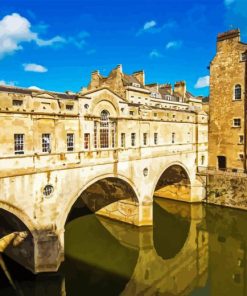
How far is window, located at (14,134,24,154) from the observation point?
14.7 m

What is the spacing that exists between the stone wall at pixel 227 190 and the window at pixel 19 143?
21848 mm

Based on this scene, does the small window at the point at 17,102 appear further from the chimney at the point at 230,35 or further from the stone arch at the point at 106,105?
the chimney at the point at 230,35

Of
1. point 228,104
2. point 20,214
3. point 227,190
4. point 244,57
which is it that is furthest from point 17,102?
point 244,57

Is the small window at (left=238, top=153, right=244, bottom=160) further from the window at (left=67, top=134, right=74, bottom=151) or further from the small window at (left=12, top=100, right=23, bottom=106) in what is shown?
the small window at (left=12, top=100, right=23, bottom=106)

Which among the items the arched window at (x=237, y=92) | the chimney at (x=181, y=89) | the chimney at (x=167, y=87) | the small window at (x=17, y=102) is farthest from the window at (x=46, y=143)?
the chimney at (x=181, y=89)

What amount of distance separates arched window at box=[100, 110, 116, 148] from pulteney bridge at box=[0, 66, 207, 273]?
0.24ft

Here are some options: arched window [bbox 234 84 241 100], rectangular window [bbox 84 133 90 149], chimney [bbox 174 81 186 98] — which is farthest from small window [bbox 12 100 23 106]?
chimney [bbox 174 81 186 98]

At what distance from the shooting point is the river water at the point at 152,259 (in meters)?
16.4

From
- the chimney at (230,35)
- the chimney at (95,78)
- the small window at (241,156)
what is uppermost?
the chimney at (230,35)

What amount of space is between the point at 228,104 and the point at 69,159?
2201cm

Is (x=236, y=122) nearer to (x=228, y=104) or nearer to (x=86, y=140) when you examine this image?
(x=228, y=104)

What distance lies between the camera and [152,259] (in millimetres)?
20594

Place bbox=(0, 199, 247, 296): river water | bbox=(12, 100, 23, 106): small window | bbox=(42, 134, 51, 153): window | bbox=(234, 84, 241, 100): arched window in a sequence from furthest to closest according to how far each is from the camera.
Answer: bbox=(234, 84, 241, 100): arched window < bbox=(0, 199, 247, 296): river water < bbox=(42, 134, 51, 153): window < bbox=(12, 100, 23, 106): small window

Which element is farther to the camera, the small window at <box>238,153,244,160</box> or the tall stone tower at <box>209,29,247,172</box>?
the small window at <box>238,153,244,160</box>
